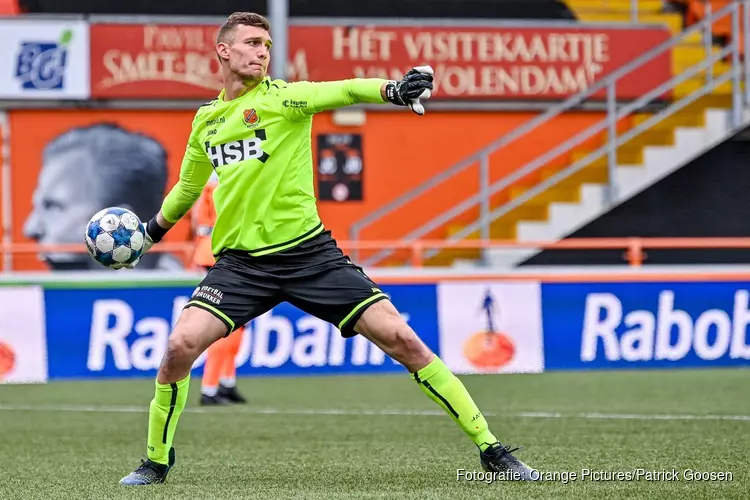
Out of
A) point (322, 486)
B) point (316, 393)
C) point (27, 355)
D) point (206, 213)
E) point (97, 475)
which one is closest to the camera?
point (322, 486)

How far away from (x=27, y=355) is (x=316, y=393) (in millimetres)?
3115

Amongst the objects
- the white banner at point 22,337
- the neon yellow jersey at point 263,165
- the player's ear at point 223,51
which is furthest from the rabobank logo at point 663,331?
the player's ear at point 223,51

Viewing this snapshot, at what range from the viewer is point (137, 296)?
14164 mm

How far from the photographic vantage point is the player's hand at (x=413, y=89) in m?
6.02

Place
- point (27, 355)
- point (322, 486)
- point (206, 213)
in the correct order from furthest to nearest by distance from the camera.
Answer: point (27, 355) < point (206, 213) < point (322, 486)

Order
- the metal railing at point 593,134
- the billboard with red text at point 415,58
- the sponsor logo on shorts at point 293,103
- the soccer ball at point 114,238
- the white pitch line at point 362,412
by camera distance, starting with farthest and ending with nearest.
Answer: the billboard with red text at point 415,58
the metal railing at point 593,134
the white pitch line at point 362,412
the soccer ball at point 114,238
the sponsor logo on shorts at point 293,103

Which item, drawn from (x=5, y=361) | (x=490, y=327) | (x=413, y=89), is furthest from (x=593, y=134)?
(x=413, y=89)

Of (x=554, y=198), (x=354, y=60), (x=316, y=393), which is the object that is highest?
(x=354, y=60)

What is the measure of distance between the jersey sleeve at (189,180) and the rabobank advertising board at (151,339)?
691cm

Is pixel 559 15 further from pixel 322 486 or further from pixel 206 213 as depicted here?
pixel 322 486

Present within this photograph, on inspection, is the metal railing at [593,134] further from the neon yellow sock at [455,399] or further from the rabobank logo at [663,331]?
the neon yellow sock at [455,399]

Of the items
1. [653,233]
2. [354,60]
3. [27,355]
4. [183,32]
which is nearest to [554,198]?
[653,233]

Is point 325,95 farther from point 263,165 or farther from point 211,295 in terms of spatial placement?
point 211,295

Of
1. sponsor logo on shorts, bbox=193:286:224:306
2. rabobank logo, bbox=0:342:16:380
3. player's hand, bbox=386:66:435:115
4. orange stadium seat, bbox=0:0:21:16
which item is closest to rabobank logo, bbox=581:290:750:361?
rabobank logo, bbox=0:342:16:380
